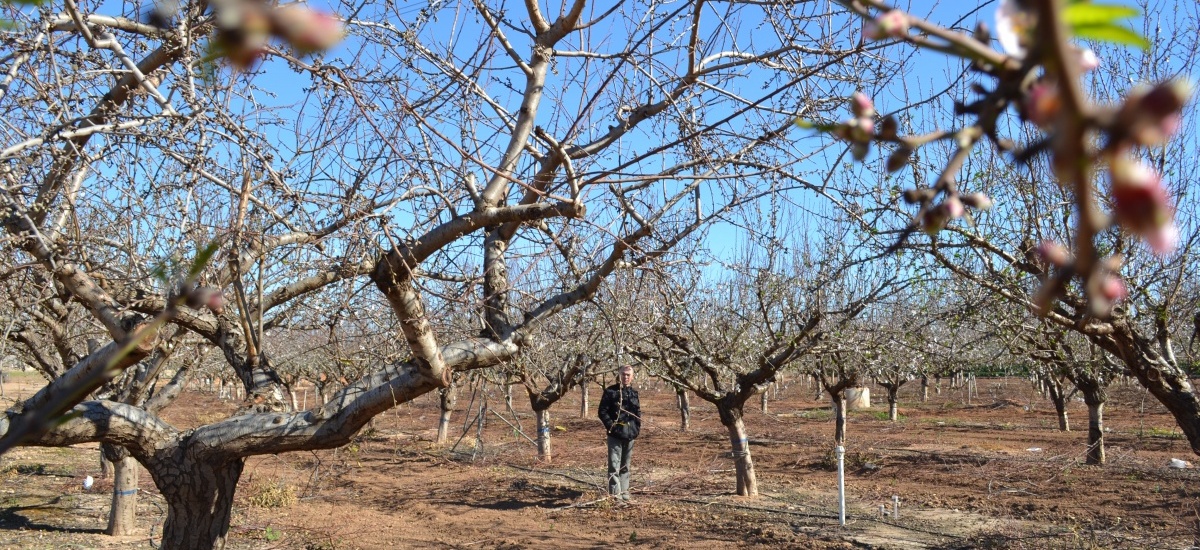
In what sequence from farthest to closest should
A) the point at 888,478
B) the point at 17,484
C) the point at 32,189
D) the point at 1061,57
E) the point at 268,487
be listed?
1. the point at 888,478
2. the point at 17,484
3. the point at 268,487
4. the point at 32,189
5. the point at 1061,57

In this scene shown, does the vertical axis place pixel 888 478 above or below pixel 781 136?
below

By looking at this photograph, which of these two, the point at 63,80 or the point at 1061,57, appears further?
the point at 63,80


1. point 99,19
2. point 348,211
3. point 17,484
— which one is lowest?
point 17,484

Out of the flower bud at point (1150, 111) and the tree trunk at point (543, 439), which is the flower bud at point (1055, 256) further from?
the tree trunk at point (543, 439)

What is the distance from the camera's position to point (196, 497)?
15.6 ft

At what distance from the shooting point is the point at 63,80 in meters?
3.85

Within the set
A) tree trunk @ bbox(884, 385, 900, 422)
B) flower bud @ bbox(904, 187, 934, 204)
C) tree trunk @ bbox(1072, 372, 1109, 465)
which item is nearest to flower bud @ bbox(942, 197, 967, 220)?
flower bud @ bbox(904, 187, 934, 204)

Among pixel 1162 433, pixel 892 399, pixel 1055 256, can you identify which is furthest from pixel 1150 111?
pixel 892 399

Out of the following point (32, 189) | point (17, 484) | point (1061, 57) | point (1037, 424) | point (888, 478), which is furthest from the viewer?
point (1037, 424)

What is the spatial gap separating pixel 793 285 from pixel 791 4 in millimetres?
7471

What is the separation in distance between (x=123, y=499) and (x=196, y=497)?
5383 mm

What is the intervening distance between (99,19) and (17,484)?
11.9m

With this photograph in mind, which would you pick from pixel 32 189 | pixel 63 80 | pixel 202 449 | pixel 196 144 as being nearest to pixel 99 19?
pixel 63 80

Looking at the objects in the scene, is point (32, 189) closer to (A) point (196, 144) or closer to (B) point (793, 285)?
(A) point (196, 144)
